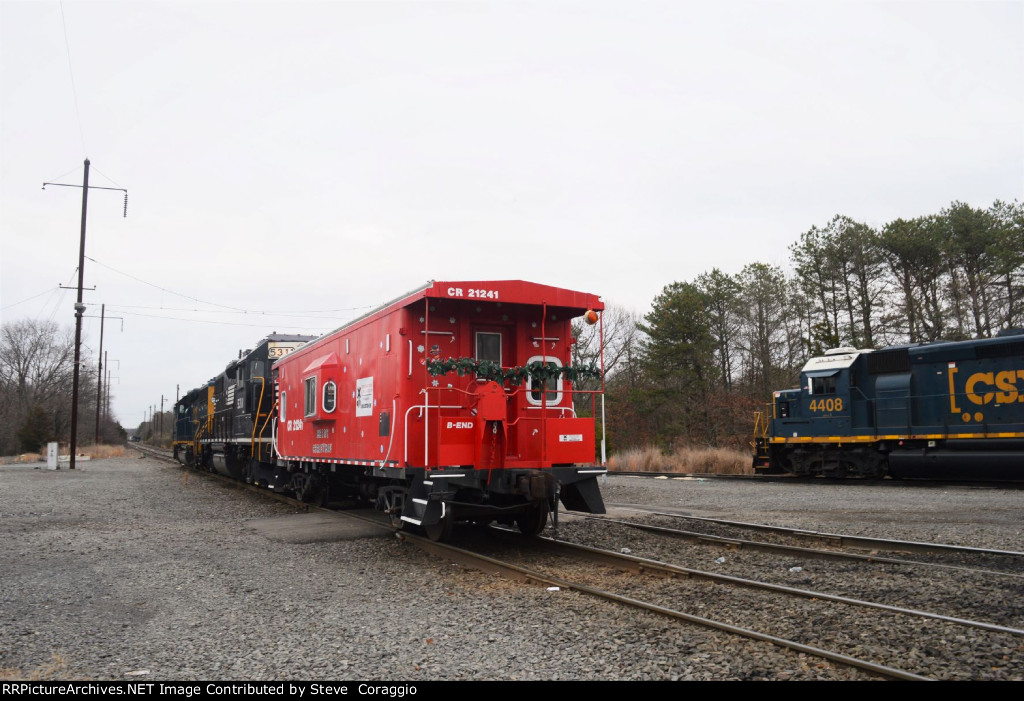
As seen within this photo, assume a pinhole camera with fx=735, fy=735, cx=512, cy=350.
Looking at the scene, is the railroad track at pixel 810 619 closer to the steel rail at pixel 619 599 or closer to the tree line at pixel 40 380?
the steel rail at pixel 619 599

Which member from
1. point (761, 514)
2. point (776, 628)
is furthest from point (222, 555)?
point (761, 514)

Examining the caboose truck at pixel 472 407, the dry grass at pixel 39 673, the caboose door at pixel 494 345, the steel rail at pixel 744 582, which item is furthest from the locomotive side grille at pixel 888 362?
the dry grass at pixel 39 673

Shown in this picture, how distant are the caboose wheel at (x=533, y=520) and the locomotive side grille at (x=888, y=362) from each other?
548 inches

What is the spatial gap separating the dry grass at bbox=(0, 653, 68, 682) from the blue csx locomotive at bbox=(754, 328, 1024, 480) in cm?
1857

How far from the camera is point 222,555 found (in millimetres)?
9055

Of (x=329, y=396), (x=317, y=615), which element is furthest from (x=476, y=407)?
(x=329, y=396)

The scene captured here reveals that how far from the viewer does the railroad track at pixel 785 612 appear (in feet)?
15.1

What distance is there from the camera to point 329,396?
1184 centimetres

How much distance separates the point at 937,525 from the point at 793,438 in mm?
11245

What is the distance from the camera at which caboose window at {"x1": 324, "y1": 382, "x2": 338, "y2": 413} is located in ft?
38.7

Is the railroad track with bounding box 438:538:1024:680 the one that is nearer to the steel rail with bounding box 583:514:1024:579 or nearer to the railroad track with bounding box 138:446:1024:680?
the railroad track with bounding box 138:446:1024:680

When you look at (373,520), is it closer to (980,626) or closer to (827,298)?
(980,626)

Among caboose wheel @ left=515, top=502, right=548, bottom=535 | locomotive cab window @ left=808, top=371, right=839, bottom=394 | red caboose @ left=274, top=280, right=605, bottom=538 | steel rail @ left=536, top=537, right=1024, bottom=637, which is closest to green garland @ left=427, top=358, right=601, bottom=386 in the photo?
→ red caboose @ left=274, top=280, right=605, bottom=538

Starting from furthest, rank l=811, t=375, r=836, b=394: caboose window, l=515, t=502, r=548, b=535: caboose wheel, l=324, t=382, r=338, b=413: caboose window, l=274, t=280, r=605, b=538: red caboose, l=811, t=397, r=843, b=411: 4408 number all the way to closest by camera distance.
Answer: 1. l=811, t=375, r=836, b=394: caboose window
2. l=811, t=397, r=843, b=411: 4408 number
3. l=324, t=382, r=338, b=413: caboose window
4. l=515, t=502, r=548, b=535: caboose wheel
5. l=274, t=280, r=605, b=538: red caboose
